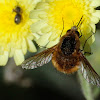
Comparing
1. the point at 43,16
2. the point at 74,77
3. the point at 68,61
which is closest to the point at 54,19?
the point at 43,16

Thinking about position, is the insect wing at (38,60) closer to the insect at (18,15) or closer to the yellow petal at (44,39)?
the yellow petal at (44,39)

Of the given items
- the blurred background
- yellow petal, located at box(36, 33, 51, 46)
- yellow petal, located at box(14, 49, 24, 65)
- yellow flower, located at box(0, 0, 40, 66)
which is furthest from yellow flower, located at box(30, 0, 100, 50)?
the blurred background

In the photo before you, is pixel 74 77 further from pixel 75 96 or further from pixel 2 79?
pixel 2 79

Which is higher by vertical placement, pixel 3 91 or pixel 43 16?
pixel 43 16

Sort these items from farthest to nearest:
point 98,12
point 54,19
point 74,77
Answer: point 74,77 < point 54,19 < point 98,12

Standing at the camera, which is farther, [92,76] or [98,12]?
A: [98,12]

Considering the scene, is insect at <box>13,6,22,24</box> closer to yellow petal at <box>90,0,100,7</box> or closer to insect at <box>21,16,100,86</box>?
insect at <box>21,16,100,86</box>

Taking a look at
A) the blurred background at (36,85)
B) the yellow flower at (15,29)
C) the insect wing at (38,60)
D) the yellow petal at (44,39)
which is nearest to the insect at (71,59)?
the insect wing at (38,60)
